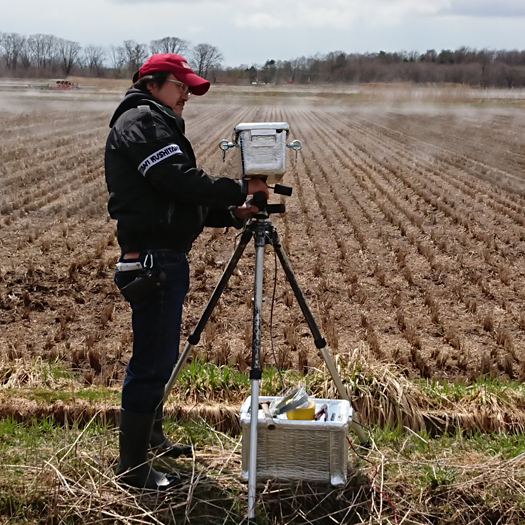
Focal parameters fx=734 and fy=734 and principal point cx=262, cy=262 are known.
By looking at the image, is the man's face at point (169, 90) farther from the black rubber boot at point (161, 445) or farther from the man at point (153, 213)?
the black rubber boot at point (161, 445)

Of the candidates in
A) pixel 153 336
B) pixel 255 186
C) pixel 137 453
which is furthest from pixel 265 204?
pixel 137 453

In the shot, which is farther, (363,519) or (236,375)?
(236,375)

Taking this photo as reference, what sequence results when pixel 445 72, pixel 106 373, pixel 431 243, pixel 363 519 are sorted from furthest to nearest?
pixel 445 72 → pixel 431 243 → pixel 106 373 → pixel 363 519

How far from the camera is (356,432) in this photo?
12.0ft

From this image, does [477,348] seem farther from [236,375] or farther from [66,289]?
[66,289]

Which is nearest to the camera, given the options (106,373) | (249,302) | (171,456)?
(171,456)

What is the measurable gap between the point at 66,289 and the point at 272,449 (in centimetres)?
407

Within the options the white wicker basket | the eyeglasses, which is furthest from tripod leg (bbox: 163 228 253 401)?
the eyeglasses

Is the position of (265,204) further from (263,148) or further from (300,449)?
(300,449)

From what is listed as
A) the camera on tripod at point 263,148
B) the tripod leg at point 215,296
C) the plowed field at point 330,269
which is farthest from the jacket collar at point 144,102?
the plowed field at point 330,269

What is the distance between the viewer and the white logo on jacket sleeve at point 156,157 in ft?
9.95

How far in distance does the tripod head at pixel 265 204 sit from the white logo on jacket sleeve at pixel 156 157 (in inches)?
16.1

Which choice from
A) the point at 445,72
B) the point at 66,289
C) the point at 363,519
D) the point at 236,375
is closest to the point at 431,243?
the point at 66,289

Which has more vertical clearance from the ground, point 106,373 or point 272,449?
point 272,449
